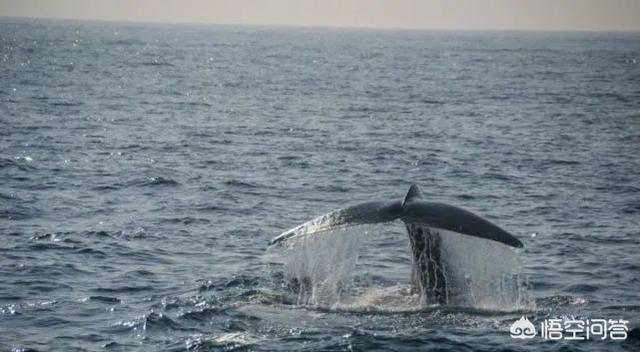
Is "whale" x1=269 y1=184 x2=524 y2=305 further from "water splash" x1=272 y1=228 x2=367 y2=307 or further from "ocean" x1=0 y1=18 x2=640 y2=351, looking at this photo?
"water splash" x1=272 y1=228 x2=367 y2=307

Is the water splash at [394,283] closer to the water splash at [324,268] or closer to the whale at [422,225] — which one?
the water splash at [324,268]

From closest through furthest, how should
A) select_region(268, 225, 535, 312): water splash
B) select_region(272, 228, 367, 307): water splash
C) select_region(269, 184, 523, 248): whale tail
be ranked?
select_region(269, 184, 523, 248): whale tail
select_region(268, 225, 535, 312): water splash
select_region(272, 228, 367, 307): water splash

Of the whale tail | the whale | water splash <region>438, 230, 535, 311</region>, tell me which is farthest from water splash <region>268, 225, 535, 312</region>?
the whale tail

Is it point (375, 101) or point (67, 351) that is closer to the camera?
point (67, 351)

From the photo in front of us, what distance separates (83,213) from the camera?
86.8 feet

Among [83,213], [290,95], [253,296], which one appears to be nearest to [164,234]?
[83,213]

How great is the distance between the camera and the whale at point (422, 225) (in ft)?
49.0

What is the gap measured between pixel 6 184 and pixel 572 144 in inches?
942

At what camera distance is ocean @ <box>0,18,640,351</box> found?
1670 cm

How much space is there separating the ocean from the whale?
636 millimetres

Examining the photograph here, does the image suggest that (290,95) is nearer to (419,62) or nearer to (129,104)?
(129,104)

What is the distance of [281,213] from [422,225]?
38.6 feet

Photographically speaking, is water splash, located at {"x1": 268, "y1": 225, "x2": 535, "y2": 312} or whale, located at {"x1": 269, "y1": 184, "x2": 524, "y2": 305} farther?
water splash, located at {"x1": 268, "y1": 225, "x2": 535, "y2": 312}

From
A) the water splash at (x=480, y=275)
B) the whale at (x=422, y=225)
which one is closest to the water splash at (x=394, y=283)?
the water splash at (x=480, y=275)
